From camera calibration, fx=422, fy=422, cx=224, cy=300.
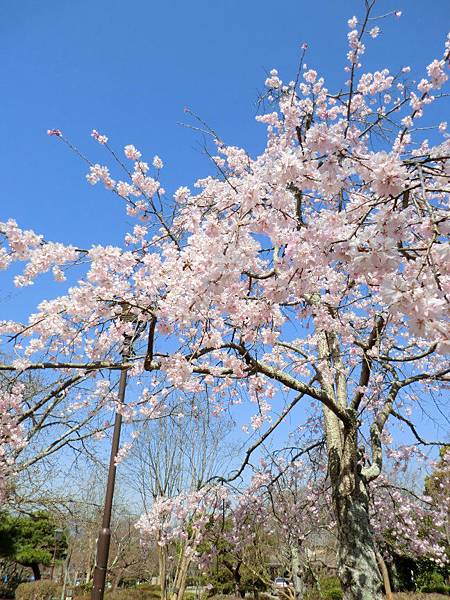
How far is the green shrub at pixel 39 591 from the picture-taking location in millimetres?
16438

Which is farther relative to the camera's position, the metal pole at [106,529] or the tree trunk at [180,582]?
the tree trunk at [180,582]

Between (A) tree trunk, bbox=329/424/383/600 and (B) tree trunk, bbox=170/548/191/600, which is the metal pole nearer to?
(A) tree trunk, bbox=329/424/383/600

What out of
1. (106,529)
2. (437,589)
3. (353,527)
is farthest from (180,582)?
(437,589)

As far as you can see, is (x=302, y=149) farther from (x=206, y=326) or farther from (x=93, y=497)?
(x=93, y=497)

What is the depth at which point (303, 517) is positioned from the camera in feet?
27.9

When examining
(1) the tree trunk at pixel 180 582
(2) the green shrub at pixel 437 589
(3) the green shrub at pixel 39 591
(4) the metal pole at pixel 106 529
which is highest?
(4) the metal pole at pixel 106 529

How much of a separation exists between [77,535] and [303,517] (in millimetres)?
20283

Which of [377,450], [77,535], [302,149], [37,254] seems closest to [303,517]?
[377,450]

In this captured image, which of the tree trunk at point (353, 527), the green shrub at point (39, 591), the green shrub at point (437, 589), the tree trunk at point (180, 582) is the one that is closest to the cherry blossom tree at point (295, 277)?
the tree trunk at point (353, 527)

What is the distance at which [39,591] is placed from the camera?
17219 mm

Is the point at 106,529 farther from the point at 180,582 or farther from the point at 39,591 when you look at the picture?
the point at 39,591

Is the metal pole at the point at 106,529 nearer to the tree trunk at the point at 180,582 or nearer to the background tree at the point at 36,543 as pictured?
the tree trunk at the point at 180,582

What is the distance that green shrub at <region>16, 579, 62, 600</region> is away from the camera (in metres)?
16.4

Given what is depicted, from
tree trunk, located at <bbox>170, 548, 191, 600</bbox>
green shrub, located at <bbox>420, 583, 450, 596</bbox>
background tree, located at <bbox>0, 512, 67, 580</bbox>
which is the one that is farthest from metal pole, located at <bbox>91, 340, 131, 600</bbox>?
background tree, located at <bbox>0, 512, 67, 580</bbox>
